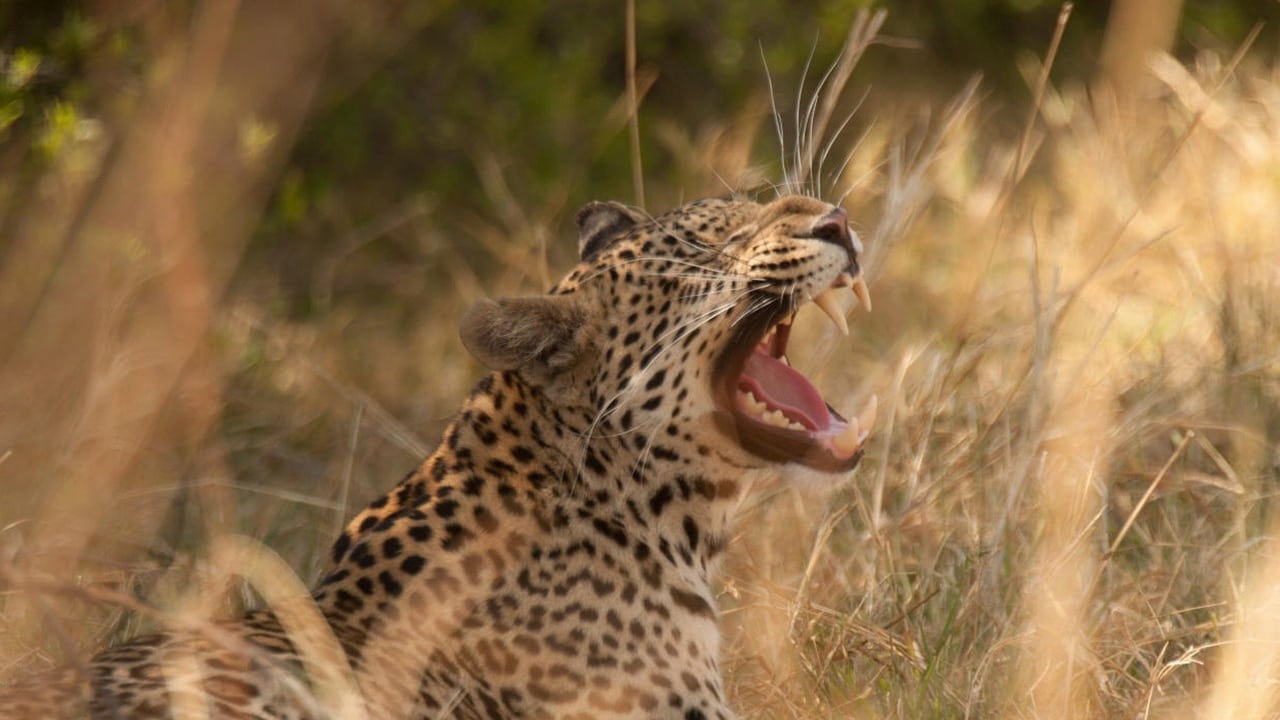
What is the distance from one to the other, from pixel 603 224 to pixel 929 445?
1.71 meters

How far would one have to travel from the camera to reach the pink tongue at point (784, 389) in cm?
585

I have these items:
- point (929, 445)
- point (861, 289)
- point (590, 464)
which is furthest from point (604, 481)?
point (929, 445)

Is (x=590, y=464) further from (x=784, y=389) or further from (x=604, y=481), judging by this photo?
(x=784, y=389)

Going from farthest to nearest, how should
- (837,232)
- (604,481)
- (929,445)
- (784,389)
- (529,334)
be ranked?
(929,445), (784,389), (837,232), (604,481), (529,334)

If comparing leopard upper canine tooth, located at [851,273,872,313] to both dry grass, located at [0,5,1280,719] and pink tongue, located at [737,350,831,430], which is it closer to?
pink tongue, located at [737,350,831,430]

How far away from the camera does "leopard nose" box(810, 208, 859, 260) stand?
225 inches

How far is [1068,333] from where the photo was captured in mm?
8469

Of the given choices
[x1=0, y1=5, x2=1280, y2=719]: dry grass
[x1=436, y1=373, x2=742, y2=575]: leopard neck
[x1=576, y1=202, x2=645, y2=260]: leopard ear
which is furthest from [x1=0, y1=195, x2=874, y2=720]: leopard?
[x1=0, y1=5, x2=1280, y2=719]: dry grass

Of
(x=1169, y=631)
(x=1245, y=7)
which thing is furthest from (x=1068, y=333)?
(x=1245, y=7)

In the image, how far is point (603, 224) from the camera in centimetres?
644

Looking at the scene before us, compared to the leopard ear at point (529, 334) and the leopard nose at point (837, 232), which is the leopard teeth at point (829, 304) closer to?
the leopard nose at point (837, 232)

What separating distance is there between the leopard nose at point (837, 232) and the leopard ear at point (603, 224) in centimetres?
80

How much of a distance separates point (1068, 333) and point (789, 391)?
2.88 m

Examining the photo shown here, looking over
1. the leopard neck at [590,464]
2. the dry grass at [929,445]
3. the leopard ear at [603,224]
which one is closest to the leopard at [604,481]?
the leopard neck at [590,464]
